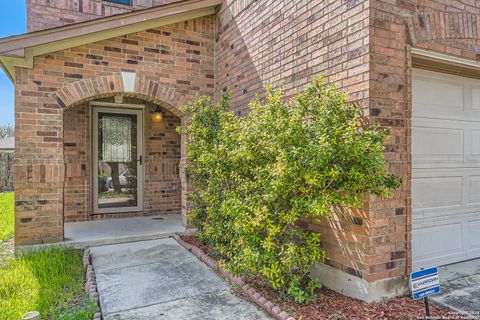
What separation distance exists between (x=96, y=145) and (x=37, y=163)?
7.26ft

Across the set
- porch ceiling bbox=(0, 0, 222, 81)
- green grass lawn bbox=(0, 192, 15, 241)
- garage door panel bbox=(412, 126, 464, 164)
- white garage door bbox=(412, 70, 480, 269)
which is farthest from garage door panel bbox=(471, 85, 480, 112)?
green grass lawn bbox=(0, 192, 15, 241)

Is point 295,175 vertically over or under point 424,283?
over

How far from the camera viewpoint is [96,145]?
22.9 feet

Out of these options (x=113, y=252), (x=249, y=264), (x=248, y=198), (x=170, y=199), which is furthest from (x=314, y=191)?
(x=170, y=199)

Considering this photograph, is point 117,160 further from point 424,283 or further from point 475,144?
point 475,144

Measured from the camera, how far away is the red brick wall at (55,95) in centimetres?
476

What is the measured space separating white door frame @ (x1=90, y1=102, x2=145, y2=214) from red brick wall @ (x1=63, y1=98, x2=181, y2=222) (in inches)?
3.7

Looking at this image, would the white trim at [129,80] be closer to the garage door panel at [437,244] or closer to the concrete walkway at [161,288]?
the concrete walkway at [161,288]

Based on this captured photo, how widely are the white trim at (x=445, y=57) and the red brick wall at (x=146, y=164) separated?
553cm

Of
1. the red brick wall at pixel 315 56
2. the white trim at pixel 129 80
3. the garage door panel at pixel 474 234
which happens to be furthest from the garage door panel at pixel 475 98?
the white trim at pixel 129 80

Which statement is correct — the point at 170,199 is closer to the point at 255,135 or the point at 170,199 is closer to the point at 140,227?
the point at 140,227

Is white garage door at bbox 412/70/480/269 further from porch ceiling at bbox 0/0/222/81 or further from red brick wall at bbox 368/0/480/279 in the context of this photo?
porch ceiling at bbox 0/0/222/81

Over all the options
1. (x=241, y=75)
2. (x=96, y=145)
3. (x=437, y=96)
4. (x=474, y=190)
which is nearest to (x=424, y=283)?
(x=437, y=96)

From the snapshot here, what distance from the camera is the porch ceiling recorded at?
4430mm
